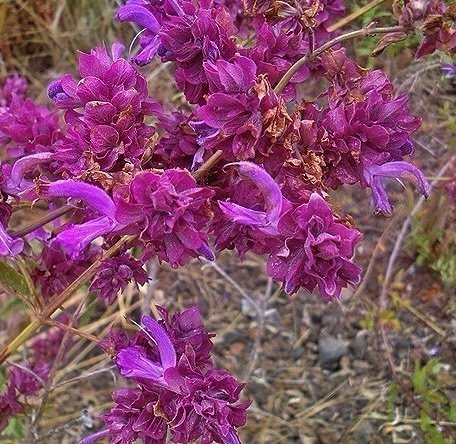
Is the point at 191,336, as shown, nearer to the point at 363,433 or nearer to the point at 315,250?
the point at 315,250

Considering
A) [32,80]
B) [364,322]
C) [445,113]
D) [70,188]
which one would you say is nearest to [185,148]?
[70,188]

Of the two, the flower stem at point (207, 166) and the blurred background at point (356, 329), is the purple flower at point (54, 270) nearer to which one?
the flower stem at point (207, 166)

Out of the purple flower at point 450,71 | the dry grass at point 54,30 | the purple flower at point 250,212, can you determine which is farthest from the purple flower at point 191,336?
the dry grass at point 54,30

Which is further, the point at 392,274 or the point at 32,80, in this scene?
the point at 32,80

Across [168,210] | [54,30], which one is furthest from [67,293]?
[54,30]

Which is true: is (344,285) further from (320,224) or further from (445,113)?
(445,113)
